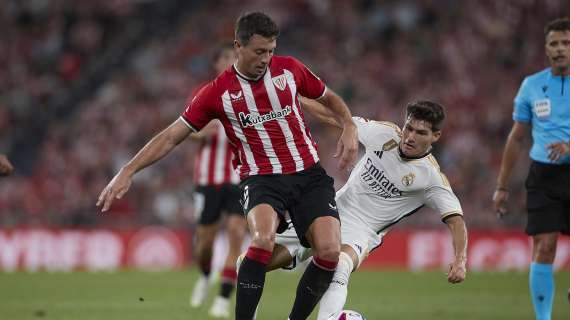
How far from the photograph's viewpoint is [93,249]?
17766 millimetres

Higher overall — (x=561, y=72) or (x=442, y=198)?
(x=561, y=72)

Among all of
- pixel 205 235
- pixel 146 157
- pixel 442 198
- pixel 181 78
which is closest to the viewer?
pixel 146 157

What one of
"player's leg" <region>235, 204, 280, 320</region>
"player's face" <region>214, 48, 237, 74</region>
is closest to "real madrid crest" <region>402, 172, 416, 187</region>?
"player's leg" <region>235, 204, 280, 320</region>

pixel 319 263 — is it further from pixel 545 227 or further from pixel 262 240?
pixel 545 227

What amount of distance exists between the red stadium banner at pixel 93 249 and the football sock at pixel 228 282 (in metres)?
8.10

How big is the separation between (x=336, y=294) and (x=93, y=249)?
11.5m

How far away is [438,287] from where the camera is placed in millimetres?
13320

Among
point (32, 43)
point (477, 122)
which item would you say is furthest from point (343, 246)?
point (32, 43)

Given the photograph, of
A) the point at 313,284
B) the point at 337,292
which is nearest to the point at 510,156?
the point at 337,292

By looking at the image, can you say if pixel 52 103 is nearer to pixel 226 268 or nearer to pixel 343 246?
pixel 226 268

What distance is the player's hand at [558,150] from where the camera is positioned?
7469mm

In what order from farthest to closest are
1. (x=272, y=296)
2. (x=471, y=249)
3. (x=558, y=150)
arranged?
(x=471, y=249) → (x=272, y=296) → (x=558, y=150)

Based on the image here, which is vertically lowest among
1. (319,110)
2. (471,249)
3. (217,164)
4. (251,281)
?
(471,249)

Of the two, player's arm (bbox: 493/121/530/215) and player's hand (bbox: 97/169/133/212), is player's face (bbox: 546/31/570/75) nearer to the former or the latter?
player's arm (bbox: 493/121/530/215)
